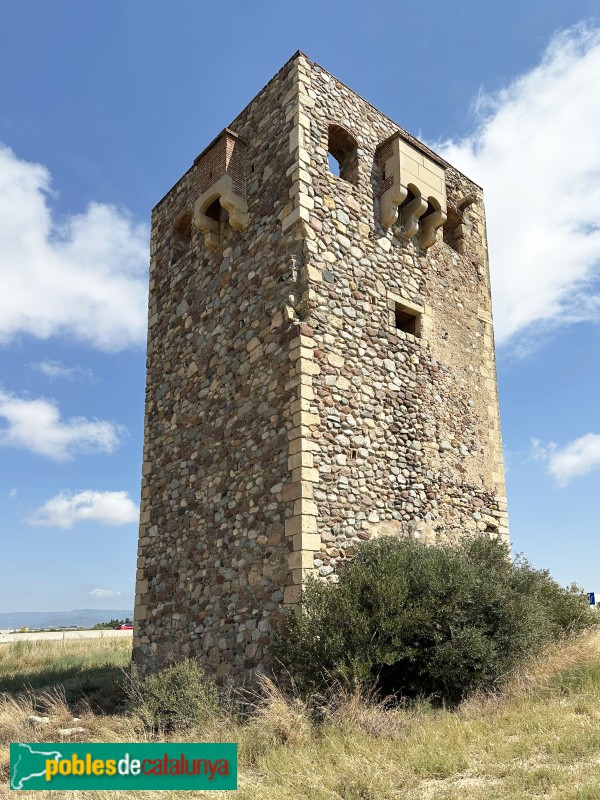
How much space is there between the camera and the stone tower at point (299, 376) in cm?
827

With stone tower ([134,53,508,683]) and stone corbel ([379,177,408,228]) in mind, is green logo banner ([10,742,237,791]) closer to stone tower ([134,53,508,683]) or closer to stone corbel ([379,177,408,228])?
stone tower ([134,53,508,683])

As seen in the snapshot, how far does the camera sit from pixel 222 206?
1033cm

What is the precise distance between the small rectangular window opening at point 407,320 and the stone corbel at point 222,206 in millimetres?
2728

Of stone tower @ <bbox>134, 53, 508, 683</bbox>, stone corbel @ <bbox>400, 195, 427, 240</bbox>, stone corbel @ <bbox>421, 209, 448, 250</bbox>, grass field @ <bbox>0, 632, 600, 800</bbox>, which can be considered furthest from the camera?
stone corbel @ <bbox>421, 209, 448, 250</bbox>

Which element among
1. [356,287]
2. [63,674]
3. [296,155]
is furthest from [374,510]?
[63,674]

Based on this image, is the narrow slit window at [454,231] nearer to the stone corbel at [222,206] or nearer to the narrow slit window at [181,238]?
the stone corbel at [222,206]

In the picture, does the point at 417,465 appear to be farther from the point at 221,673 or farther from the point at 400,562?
the point at 221,673

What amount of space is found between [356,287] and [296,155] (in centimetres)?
201

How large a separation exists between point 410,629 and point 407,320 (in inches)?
203

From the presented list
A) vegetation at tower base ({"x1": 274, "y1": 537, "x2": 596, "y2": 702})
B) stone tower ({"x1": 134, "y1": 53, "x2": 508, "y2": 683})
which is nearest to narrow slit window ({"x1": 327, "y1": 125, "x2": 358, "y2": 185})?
stone tower ({"x1": 134, "y1": 53, "x2": 508, "y2": 683})

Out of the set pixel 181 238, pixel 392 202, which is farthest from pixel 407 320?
pixel 181 238

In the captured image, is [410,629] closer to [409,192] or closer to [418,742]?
[418,742]

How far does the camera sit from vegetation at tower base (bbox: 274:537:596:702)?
6855mm

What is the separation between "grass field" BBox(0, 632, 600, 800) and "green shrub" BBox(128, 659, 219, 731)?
0.69 ft
